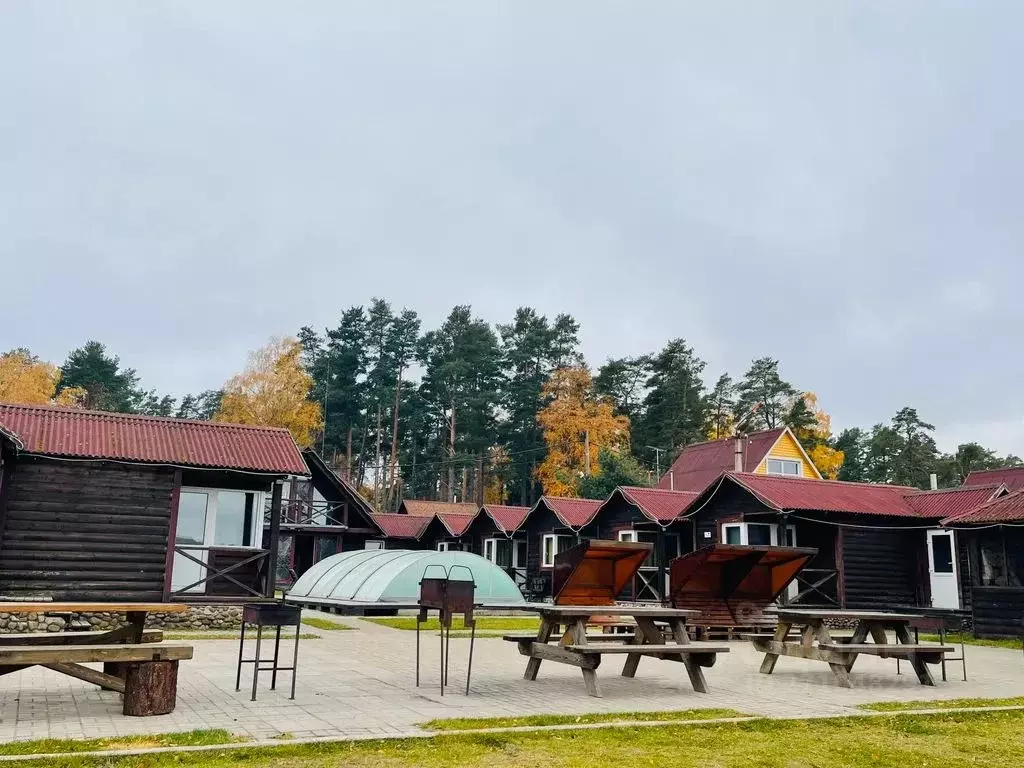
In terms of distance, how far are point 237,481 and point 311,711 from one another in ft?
37.3

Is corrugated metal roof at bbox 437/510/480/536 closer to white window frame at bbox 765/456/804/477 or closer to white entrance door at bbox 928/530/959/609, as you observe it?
white window frame at bbox 765/456/804/477

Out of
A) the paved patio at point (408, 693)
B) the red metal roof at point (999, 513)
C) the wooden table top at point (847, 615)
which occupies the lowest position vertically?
the paved patio at point (408, 693)

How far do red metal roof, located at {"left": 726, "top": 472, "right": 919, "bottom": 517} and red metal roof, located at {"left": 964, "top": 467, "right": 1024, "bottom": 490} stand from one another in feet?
22.9

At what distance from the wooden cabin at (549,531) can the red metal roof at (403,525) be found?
21.2ft

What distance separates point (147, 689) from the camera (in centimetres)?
655

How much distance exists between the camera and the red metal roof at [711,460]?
1471 inches

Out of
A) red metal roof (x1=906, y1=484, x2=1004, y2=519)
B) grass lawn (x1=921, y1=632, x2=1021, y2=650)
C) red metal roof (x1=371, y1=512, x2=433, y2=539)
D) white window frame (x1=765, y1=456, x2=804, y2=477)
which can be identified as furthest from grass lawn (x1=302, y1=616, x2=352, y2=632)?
white window frame (x1=765, y1=456, x2=804, y2=477)

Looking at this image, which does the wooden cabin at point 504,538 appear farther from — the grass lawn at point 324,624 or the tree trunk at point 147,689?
the tree trunk at point 147,689

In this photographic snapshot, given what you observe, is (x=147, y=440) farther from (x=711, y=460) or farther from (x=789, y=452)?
(x=789, y=452)

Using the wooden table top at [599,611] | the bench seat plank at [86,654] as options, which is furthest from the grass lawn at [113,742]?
the wooden table top at [599,611]

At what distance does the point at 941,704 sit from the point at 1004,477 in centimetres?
2621

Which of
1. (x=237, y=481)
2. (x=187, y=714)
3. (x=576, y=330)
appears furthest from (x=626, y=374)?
(x=187, y=714)

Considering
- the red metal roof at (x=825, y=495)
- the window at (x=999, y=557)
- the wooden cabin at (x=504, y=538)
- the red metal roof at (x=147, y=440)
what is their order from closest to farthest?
1. the red metal roof at (x=147, y=440)
2. the window at (x=999, y=557)
3. the red metal roof at (x=825, y=495)
4. the wooden cabin at (x=504, y=538)

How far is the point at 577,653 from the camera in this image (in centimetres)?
834
